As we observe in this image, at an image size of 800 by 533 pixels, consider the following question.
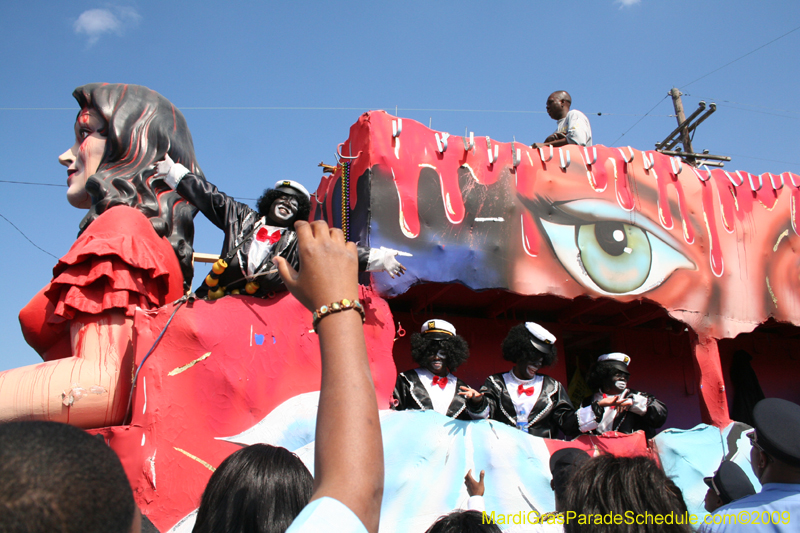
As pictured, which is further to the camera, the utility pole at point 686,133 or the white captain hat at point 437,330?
the utility pole at point 686,133

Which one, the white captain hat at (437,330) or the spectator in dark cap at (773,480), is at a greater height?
the white captain hat at (437,330)

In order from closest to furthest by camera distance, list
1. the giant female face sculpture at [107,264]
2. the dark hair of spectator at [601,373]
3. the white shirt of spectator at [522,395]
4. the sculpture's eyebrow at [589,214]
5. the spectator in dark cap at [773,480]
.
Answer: the spectator in dark cap at [773,480]
the giant female face sculpture at [107,264]
the white shirt of spectator at [522,395]
the dark hair of spectator at [601,373]
the sculpture's eyebrow at [589,214]

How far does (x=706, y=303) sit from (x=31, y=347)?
5308 millimetres

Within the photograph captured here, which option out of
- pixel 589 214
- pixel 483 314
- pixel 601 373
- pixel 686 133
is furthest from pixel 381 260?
pixel 686 133

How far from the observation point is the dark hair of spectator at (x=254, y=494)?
1.32 m

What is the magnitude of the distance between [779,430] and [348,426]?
144 centimetres

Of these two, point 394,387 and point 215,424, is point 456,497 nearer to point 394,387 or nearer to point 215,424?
point 394,387

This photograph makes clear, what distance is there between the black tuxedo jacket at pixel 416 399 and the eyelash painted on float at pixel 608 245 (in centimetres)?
143

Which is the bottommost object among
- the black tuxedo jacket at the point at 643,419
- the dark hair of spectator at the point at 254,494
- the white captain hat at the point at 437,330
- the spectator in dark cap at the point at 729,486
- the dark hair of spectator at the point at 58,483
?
the spectator in dark cap at the point at 729,486

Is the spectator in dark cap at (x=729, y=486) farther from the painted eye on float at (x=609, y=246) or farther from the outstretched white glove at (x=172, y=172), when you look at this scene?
the outstretched white glove at (x=172, y=172)

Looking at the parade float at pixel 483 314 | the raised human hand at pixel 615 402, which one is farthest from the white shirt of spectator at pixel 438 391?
the raised human hand at pixel 615 402

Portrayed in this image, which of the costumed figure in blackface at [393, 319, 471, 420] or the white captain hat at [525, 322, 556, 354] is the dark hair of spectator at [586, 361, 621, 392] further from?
the costumed figure in blackface at [393, 319, 471, 420]

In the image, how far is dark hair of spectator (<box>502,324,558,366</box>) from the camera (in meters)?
4.39

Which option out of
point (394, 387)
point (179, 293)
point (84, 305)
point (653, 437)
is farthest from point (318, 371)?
point (653, 437)
